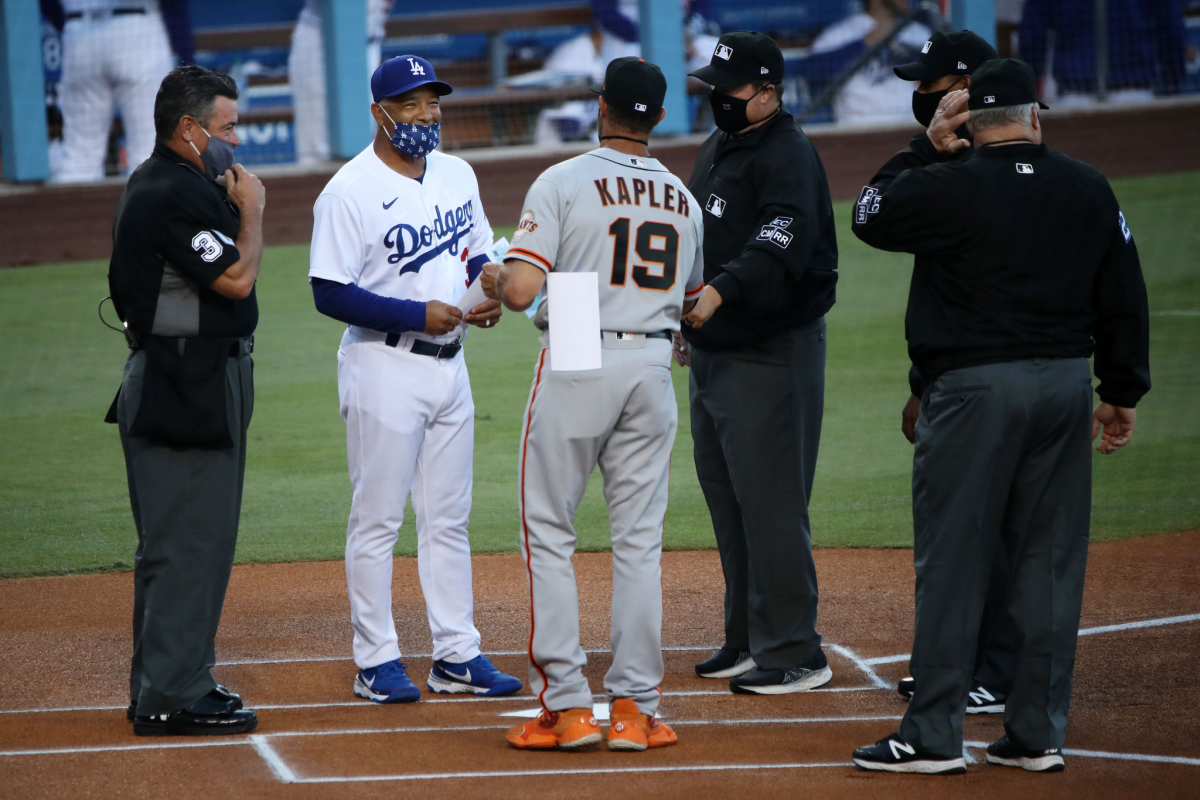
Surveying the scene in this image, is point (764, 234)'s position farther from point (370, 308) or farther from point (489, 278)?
Result: point (370, 308)

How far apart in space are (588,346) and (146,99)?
1481 centimetres

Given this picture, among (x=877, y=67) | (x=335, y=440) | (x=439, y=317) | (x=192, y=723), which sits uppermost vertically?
(x=877, y=67)

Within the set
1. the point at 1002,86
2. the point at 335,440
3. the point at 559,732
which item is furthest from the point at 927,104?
the point at 335,440

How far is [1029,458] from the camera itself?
3633 millimetres

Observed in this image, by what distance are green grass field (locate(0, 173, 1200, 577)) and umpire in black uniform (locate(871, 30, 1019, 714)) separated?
218 centimetres

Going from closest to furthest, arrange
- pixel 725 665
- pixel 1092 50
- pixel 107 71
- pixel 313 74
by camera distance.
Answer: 1. pixel 725 665
2. pixel 107 71
3. pixel 313 74
4. pixel 1092 50

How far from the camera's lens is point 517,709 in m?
4.23

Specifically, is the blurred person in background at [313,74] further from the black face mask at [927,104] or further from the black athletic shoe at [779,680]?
the black athletic shoe at [779,680]

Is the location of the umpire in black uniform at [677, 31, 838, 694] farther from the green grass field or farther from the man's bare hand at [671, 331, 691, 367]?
the green grass field

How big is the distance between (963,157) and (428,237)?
173 cm

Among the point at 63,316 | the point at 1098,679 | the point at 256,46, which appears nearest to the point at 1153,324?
the point at 1098,679

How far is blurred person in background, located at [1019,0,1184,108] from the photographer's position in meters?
21.3

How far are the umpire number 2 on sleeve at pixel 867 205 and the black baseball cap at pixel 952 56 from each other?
0.66m

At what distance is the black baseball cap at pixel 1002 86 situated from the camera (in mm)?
3572
